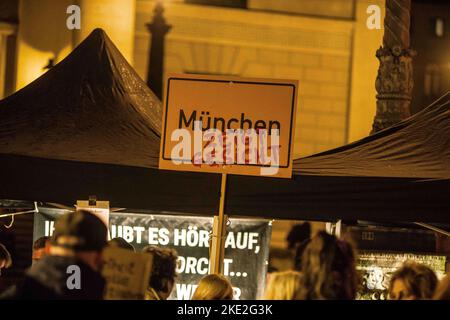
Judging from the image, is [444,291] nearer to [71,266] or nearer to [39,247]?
[71,266]

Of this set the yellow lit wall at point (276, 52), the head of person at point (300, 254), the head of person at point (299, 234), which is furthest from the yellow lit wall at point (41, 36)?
the head of person at point (300, 254)

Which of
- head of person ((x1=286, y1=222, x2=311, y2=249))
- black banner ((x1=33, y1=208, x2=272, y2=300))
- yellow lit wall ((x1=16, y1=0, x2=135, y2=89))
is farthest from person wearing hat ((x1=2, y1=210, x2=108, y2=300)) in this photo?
yellow lit wall ((x1=16, y1=0, x2=135, y2=89))

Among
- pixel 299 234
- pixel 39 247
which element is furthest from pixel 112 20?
pixel 39 247

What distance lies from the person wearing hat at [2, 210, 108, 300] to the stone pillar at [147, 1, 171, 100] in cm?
1626

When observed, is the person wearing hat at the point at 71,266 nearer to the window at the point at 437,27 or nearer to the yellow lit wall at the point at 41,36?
the yellow lit wall at the point at 41,36

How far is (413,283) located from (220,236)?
1.51 meters

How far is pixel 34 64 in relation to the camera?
2100 cm

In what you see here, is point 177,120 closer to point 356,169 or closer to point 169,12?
point 356,169

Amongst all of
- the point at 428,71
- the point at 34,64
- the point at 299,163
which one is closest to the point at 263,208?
the point at 299,163

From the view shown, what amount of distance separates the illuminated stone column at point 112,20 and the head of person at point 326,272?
1465cm

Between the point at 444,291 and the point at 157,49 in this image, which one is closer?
the point at 444,291

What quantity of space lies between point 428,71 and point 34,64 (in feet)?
68.1

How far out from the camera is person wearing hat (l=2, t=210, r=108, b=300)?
485cm

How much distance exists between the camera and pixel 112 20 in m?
20.1
